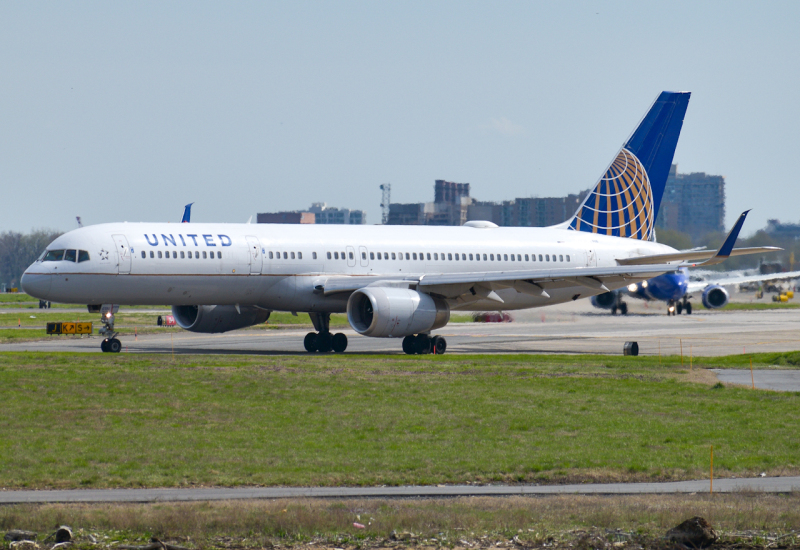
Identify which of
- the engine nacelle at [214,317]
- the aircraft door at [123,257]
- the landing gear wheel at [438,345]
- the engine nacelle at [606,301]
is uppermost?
the aircraft door at [123,257]

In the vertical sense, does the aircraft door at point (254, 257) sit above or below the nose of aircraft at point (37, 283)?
above

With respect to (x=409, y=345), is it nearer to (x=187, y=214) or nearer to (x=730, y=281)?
(x=187, y=214)

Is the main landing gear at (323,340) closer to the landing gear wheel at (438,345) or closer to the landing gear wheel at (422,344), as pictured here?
the landing gear wheel at (422,344)

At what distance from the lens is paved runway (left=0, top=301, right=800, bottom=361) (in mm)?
39719

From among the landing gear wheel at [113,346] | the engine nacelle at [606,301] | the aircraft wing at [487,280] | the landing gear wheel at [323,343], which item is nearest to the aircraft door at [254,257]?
the aircraft wing at [487,280]

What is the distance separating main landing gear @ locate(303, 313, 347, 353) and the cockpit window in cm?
948

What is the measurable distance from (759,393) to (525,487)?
11.9 m

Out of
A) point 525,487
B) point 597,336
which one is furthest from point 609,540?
point 597,336

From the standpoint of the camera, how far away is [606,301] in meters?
72.8

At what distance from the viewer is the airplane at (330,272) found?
33.3 metres

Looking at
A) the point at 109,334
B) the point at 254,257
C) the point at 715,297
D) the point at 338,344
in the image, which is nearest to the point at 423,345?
the point at 338,344

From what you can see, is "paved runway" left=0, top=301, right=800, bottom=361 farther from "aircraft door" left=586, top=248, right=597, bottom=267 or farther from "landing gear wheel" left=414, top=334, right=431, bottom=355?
"aircraft door" left=586, top=248, right=597, bottom=267

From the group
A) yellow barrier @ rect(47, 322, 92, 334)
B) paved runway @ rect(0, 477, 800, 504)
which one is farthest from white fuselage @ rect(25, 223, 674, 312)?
paved runway @ rect(0, 477, 800, 504)

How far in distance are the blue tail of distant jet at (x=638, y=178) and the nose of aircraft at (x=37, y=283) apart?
23.9m
